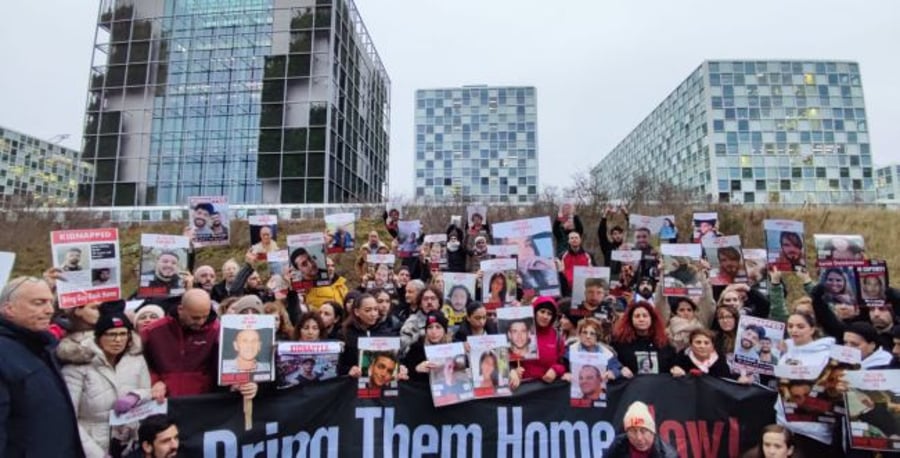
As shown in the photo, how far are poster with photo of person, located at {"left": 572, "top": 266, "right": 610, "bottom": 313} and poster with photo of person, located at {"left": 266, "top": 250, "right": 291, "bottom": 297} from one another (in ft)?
10.7

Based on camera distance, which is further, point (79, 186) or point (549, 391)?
point (79, 186)

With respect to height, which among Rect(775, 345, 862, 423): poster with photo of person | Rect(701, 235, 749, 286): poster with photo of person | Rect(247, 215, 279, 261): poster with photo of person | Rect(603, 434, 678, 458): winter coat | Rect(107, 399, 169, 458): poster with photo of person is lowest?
Rect(603, 434, 678, 458): winter coat

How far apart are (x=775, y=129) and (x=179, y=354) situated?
294 ft

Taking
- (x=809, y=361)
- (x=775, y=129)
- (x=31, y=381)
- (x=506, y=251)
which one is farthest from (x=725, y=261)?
(x=775, y=129)

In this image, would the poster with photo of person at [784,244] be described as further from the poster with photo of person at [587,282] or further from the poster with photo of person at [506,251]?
the poster with photo of person at [506,251]

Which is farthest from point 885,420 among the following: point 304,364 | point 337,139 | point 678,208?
point 337,139

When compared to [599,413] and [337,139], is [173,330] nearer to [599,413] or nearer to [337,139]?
[599,413]

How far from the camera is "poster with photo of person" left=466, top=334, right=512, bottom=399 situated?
15.0ft

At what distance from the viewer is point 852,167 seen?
7569 centimetres

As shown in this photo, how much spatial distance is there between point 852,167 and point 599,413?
88.5 metres

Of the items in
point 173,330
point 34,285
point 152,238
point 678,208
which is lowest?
point 173,330

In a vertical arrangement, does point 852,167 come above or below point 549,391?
above

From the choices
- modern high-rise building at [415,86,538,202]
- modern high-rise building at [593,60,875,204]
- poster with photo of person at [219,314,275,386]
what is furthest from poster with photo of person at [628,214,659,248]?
modern high-rise building at [415,86,538,202]

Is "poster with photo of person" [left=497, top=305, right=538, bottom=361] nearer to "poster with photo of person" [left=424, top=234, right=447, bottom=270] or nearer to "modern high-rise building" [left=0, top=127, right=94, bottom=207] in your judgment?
"poster with photo of person" [left=424, top=234, right=447, bottom=270]
